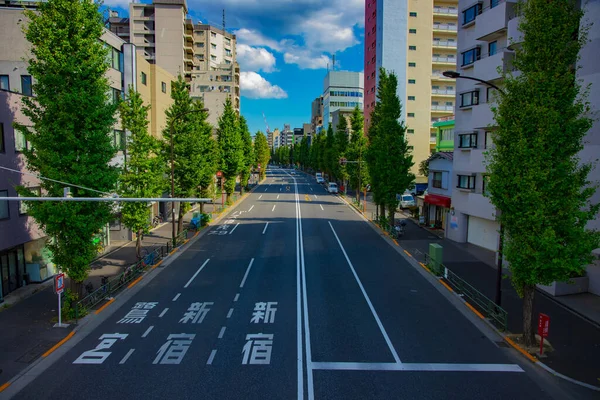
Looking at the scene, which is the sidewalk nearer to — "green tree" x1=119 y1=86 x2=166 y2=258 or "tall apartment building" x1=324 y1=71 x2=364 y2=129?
"green tree" x1=119 y1=86 x2=166 y2=258

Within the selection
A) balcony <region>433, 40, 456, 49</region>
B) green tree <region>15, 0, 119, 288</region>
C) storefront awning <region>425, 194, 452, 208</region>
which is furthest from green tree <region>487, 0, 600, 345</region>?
balcony <region>433, 40, 456, 49</region>

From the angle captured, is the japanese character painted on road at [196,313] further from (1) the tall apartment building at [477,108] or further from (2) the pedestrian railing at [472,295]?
(1) the tall apartment building at [477,108]

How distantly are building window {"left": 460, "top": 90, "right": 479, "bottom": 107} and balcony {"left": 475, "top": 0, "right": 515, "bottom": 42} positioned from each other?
3.52 metres

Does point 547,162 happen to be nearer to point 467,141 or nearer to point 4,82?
point 467,141

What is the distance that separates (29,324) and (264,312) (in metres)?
8.54

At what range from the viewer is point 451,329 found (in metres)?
14.7

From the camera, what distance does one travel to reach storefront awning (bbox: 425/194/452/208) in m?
33.1

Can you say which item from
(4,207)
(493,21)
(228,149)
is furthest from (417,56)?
(4,207)

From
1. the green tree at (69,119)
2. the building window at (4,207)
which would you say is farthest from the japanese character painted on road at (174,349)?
the building window at (4,207)

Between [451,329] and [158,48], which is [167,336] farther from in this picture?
[158,48]

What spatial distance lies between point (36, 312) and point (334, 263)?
47.9ft

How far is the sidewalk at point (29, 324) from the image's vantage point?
40.9 feet

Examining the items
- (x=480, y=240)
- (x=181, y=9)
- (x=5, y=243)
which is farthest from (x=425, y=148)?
(x=5, y=243)

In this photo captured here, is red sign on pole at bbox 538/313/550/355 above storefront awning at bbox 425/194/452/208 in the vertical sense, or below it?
below
